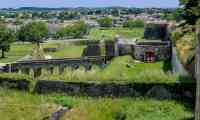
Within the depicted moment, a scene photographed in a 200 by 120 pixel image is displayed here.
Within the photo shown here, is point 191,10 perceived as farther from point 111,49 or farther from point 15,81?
point 111,49

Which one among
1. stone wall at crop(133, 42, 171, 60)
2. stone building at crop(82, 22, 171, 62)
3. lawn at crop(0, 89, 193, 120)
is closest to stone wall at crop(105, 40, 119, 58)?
stone building at crop(82, 22, 171, 62)

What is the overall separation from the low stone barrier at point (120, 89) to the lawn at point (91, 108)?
1.08ft

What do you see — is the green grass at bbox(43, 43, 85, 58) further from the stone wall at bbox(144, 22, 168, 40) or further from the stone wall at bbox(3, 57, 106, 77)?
the stone wall at bbox(3, 57, 106, 77)

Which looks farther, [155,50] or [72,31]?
[72,31]

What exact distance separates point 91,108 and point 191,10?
9.75 metres

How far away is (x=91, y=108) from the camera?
16469 mm

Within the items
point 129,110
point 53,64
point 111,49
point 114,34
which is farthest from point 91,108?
point 114,34

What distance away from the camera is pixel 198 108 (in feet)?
42.8

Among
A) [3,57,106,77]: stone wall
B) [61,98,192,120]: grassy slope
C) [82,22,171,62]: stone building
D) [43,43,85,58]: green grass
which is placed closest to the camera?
[61,98,192,120]: grassy slope

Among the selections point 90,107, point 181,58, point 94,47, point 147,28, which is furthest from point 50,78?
point 147,28

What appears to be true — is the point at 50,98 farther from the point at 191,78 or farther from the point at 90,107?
the point at 191,78

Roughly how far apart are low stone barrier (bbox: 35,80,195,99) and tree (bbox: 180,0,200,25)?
22.8ft

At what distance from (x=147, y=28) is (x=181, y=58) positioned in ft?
89.2

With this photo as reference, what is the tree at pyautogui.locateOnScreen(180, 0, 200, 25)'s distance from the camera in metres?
23.9
